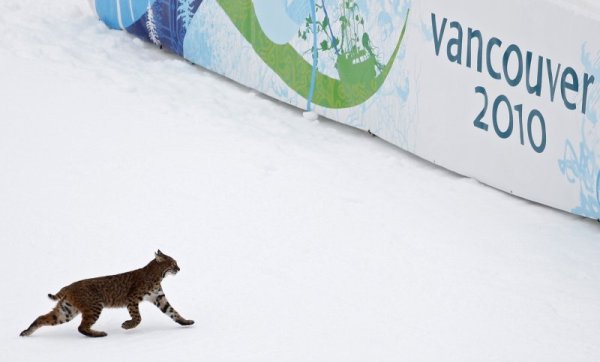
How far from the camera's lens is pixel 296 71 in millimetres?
10945

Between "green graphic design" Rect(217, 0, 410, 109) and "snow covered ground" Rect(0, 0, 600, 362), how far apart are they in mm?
→ 262

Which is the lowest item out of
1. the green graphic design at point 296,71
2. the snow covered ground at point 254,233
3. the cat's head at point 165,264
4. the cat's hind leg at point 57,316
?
the snow covered ground at point 254,233

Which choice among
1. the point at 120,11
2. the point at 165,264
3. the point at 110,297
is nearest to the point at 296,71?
the point at 120,11

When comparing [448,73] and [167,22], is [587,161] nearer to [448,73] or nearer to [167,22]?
[448,73]

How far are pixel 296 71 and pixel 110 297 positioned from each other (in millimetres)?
4303

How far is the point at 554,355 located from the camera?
288 inches

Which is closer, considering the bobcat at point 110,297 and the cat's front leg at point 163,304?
Answer: the bobcat at point 110,297

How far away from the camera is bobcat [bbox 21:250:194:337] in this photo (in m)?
6.99

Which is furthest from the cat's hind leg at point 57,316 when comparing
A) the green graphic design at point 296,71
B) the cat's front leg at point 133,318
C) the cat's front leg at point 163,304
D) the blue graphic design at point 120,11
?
the blue graphic design at point 120,11

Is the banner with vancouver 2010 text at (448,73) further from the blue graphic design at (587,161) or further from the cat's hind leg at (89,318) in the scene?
the cat's hind leg at (89,318)

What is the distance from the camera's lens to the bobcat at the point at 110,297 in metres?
6.99

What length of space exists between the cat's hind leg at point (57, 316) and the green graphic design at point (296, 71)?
3933mm

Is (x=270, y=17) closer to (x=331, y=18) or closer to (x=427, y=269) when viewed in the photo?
(x=331, y=18)

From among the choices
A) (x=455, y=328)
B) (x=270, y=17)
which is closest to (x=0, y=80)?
(x=270, y=17)
